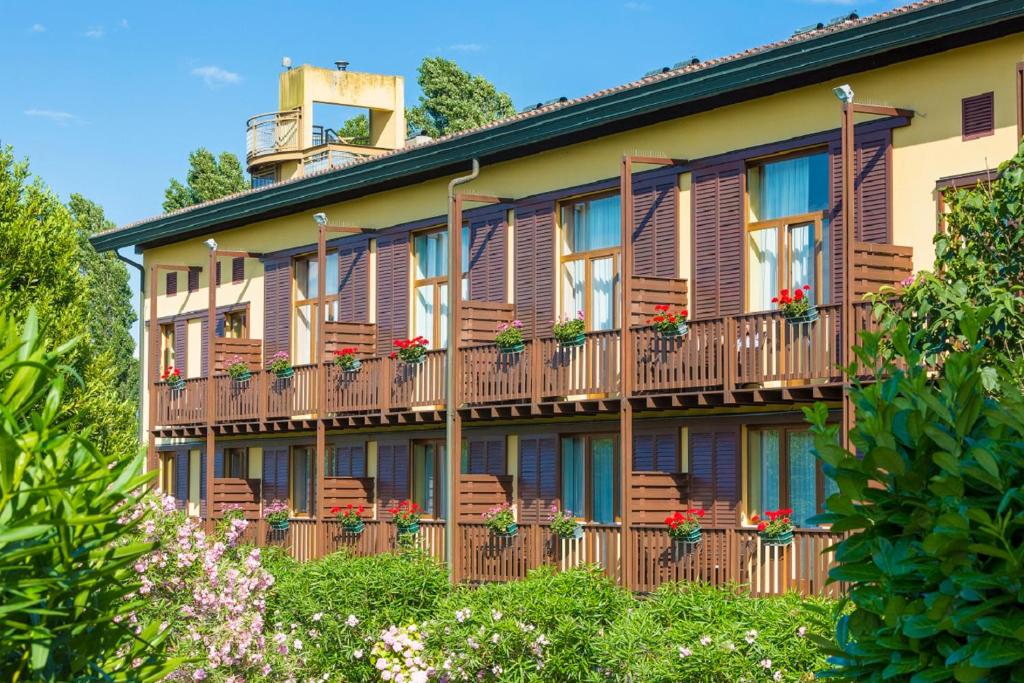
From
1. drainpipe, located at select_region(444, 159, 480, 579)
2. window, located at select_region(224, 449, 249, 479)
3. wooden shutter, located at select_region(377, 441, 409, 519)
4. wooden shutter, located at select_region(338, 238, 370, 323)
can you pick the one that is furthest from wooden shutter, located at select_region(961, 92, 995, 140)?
window, located at select_region(224, 449, 249, 479)

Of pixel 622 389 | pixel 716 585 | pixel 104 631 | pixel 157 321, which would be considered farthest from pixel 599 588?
pixel 157 321

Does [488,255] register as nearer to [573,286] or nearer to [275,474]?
[573,286]

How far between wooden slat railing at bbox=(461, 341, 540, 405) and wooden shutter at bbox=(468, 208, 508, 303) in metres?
1.44

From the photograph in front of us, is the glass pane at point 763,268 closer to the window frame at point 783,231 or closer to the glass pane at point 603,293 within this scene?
the window frame at point 783,231

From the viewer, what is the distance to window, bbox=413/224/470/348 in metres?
28.9

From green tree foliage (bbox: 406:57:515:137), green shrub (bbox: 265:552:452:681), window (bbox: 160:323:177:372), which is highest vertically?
→ green tree foliage (bbox: 406:57:515:137)

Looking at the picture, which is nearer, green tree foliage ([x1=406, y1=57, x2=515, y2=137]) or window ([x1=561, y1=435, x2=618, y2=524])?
window ([x1=561, y1=435, x2=618, y2=524])

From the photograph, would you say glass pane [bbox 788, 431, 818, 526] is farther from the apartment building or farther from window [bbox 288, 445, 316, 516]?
window [bbox 288, 445, 316, 516]

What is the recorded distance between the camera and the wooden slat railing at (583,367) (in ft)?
77.5

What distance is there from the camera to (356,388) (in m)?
29.0

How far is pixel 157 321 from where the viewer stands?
37.0 metres

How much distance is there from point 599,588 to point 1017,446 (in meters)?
15.9

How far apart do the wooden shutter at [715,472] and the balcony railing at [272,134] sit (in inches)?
915

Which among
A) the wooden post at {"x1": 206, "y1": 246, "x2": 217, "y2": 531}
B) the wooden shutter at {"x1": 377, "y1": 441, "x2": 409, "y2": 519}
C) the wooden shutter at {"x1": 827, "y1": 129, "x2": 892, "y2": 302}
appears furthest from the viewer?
the wooden post at {"x1": 206, "y1": 246, "x2": 217, "y2": 531}
